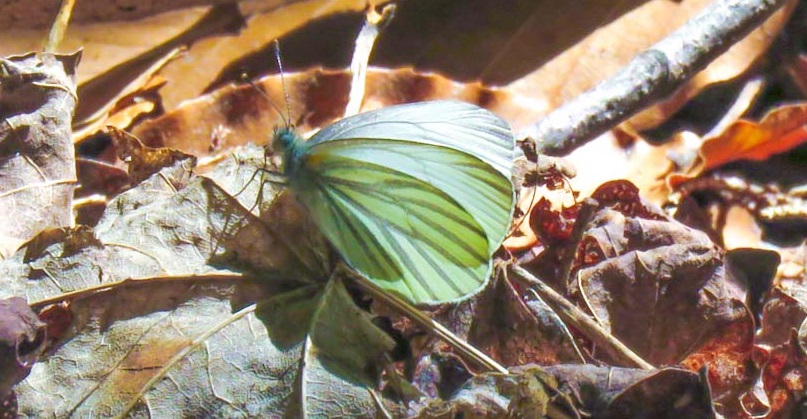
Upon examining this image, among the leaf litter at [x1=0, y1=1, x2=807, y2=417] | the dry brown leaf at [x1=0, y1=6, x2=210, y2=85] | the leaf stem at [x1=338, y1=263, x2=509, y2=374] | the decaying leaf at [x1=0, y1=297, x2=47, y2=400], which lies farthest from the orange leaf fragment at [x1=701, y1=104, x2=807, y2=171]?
the decaying leaf at [x1=0, y1=297, x2=47, y2=400]

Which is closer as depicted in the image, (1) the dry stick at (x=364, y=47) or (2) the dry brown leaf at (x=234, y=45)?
(1) the dry stick at (x=364, y=47)

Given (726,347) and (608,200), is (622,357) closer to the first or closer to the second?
(726,347)

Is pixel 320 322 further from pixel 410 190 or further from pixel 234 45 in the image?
pixel 234 45

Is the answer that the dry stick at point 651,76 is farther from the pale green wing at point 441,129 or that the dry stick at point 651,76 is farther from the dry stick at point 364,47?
the dry stick at point 364,47

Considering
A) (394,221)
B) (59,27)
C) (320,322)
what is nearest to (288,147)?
(394,221)

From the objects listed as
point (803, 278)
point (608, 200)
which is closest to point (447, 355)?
point (608, 200)

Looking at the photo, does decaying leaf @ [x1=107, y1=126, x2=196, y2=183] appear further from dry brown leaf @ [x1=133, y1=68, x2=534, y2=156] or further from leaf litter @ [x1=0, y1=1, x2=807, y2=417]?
dry brown leaf @ [x1=133, y1=68, x2=534, y2=156]

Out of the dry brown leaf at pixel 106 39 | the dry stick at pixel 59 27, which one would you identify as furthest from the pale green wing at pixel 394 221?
the dry brown leaf at pixel 106 39
